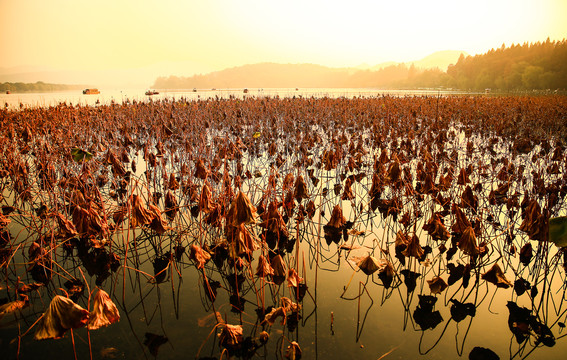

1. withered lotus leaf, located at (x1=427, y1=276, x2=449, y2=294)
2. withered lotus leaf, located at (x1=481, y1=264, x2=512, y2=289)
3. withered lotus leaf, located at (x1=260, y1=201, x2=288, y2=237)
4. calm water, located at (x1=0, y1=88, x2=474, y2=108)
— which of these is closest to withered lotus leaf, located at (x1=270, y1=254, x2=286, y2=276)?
withered lotus leaf, located at (x1=260, y1=201, x2=288, y2=237)

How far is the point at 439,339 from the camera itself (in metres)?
2.82

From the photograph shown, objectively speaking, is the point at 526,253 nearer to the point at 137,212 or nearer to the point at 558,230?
the point at 558,230

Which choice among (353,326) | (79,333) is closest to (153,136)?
(79,333)

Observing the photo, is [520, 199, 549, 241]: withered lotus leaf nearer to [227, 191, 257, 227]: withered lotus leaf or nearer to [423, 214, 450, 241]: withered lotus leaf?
[423, 214, 450, 241]: withered lotus leaf

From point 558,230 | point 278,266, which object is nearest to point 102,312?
point 278,266

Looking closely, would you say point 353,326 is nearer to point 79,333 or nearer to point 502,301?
point 502,301

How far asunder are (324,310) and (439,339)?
106 centimetres

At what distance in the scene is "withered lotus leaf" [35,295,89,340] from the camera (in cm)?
155

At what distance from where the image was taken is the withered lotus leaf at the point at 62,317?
1.55m

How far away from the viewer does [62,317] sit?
5.20ft

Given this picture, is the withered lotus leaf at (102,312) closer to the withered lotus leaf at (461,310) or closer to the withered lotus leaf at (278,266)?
the withered lotus leaf at (278,266)

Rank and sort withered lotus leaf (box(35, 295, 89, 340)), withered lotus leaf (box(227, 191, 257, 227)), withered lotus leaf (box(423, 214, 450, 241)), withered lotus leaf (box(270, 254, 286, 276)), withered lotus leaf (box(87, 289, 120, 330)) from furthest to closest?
withered lotus leaf (box(423, 214, 450, 241))
withered lotus leaf (box(270, 254, 286, 276))
withered lotus leaf (box(227, 191, 257, 227))
withered lotus leaf (box(87, 289, 120, 330))
withered lotus leaf (box(35, 295, 89, 340))

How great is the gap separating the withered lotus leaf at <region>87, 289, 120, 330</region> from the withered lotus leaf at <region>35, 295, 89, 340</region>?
212 millimetres

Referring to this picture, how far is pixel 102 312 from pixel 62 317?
0.27m
